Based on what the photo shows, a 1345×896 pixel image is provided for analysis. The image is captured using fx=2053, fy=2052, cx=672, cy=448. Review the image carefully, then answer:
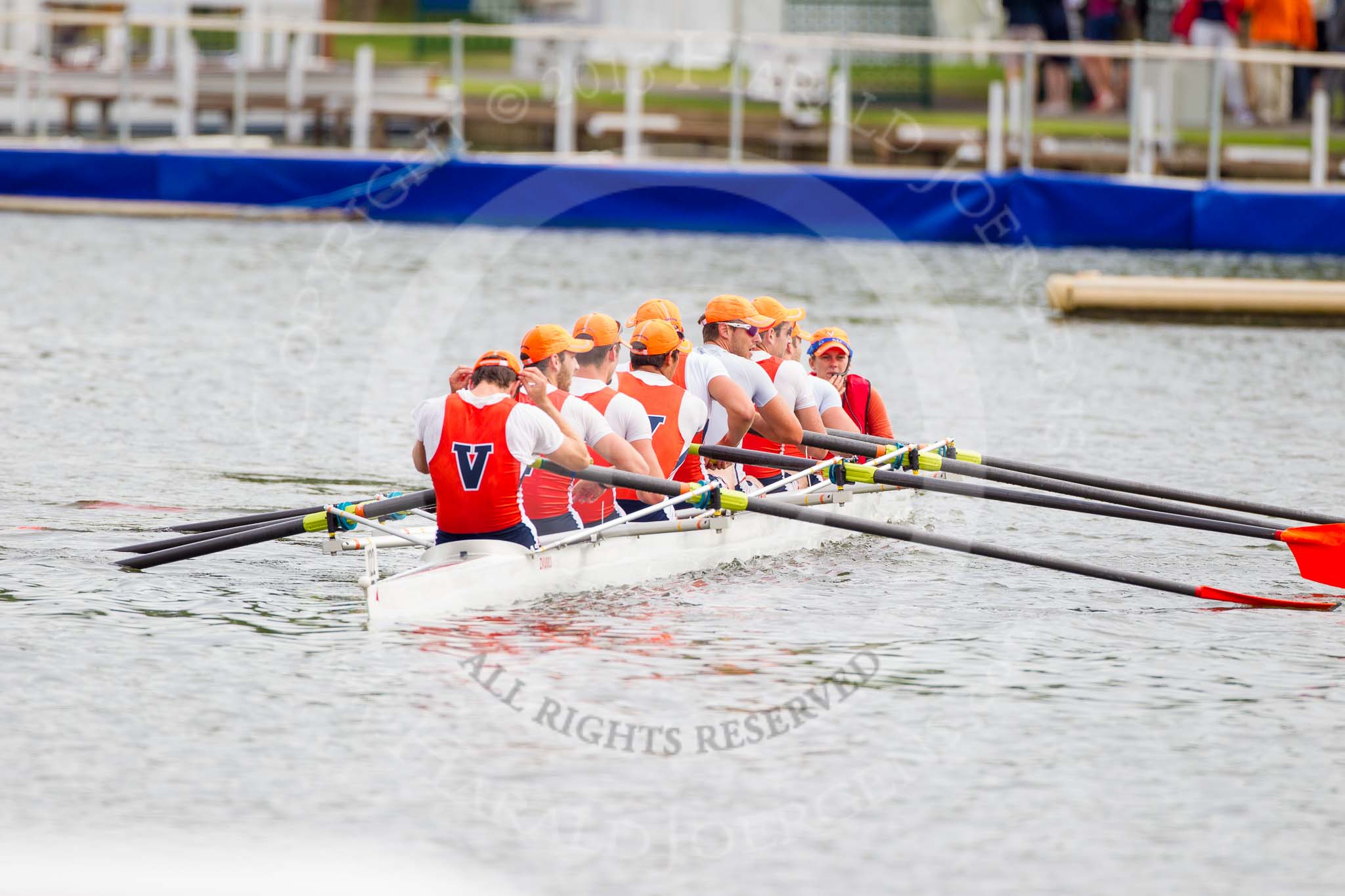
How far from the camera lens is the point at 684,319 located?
69.3 feet

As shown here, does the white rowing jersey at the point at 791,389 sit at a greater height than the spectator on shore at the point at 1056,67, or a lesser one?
lesser

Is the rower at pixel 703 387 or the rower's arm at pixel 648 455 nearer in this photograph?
the rower's arm at pixel 648 455

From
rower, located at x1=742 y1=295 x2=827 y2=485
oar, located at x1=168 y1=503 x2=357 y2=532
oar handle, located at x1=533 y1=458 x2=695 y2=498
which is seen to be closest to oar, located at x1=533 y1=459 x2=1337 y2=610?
oar handle, located at x1=533 y1=458 x2=695 y2=498

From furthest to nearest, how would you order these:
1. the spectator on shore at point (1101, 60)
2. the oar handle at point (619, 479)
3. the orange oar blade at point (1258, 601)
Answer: the spectator on shore at point (1101, 60) < the orange oar blade at point (1258, 601) < the oar handle at point (619, 479)

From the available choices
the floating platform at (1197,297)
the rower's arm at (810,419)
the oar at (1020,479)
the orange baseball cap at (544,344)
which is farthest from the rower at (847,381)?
the floating platform at (1197,297)

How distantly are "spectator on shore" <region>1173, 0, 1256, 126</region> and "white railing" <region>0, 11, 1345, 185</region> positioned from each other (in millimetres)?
307

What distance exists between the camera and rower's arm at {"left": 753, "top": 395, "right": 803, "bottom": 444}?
38.1ft

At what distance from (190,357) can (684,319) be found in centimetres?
529

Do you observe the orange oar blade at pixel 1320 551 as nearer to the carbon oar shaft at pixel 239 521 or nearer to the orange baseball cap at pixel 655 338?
the orange baseball cap at pixel 655 338

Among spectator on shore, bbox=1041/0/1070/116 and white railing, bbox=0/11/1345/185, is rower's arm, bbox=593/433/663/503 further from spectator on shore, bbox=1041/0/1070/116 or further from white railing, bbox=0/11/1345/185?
spectator on shore, bbox=1041/0/1070/116

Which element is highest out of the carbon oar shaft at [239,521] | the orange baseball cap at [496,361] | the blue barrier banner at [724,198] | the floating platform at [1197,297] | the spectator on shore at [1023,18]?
the spectator on shore at [1023,18]

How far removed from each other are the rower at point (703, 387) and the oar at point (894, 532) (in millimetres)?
1043

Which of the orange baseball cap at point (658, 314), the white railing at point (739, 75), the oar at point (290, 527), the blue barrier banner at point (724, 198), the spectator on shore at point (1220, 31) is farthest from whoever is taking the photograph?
the spectator on shore at point (1220, 31)

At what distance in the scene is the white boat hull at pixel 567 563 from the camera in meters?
9.41
